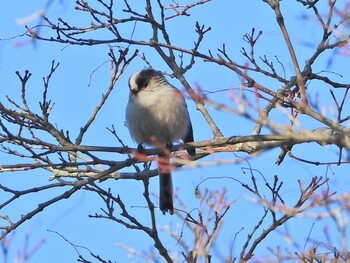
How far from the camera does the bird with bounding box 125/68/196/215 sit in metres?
6.95

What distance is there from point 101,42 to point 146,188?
1186mm

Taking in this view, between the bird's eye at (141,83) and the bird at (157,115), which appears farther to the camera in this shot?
the bird's eye at (141,83)

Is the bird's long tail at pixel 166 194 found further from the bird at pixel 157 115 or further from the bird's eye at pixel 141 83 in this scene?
the bird's eye at pixel 141 83

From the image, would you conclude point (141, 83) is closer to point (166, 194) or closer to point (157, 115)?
point (157, 115)

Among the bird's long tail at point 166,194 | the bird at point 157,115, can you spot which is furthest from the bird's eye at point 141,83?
the bird's long tail at point 166,194

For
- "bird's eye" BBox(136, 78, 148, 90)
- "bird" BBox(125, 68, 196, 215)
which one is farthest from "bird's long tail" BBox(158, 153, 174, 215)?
"bird's eye" BBox(136, 78, 148, 90)

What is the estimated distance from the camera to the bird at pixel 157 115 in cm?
695

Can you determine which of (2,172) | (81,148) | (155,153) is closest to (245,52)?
(155,153)

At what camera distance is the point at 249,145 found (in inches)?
220

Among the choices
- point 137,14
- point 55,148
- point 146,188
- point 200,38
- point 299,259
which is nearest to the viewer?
point 299,259

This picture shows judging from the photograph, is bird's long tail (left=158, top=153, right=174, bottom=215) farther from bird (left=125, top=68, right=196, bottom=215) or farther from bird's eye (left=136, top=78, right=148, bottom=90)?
bird's eye (left=136, top=78, right=148, bottom=90)

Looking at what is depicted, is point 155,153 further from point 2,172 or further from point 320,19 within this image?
point 320,19

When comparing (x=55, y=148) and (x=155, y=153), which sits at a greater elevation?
(x=155, y=153)

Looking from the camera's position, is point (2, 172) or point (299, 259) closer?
point (299, 259)
